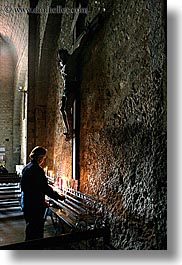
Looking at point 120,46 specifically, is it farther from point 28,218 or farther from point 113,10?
point 28,218

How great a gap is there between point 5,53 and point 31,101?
3.19 ft

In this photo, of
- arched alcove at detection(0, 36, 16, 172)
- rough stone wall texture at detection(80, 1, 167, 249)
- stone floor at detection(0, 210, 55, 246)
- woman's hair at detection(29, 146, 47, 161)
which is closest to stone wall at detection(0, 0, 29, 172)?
arched alcove at detection(0, 36, 16, 172)

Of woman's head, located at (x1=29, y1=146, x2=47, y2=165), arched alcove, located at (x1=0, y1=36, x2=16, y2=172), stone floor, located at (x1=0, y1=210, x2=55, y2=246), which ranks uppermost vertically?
arched alcove, located at (x1=0, y1=36, x2=16, y2=172)

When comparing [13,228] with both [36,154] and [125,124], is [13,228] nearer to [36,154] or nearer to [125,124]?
[36,154]

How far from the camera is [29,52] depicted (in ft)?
9.50

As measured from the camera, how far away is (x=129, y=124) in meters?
1.97

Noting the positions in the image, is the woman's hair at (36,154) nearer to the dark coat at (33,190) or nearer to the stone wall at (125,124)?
the dark coat at (33,190)

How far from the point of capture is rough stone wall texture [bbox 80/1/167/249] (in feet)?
5.28

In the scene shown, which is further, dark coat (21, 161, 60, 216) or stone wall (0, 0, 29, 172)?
stone wall (0, 0, 29, 172)

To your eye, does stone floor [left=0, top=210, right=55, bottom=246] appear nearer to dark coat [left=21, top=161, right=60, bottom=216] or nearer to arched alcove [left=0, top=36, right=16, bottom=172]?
dark coat [left=21, top=161, right=60, bottom=216]

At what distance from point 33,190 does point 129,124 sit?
2.49ft

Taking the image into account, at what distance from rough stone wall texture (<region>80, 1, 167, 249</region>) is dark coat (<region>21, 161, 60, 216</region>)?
53cm

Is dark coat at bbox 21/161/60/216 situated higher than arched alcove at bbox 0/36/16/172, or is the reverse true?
arched alcove at bbox 0/36/16/172

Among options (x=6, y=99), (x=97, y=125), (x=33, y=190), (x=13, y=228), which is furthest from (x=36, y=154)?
(x=97, y=125)
